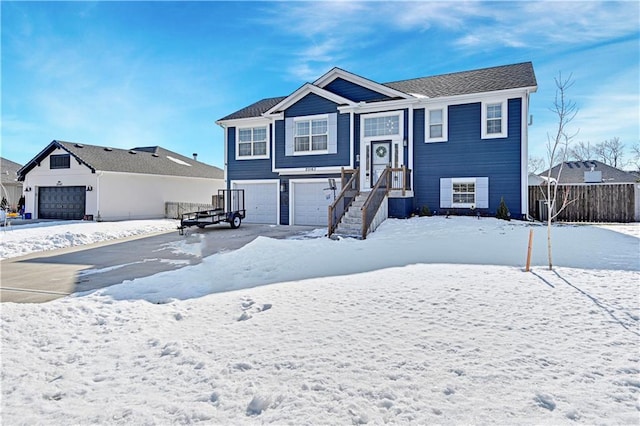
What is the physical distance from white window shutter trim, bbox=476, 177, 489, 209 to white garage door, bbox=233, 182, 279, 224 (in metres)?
9.66

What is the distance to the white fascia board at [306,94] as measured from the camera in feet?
56.8

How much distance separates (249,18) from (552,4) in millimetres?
9318

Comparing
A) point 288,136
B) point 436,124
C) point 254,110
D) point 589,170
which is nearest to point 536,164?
point 589,170

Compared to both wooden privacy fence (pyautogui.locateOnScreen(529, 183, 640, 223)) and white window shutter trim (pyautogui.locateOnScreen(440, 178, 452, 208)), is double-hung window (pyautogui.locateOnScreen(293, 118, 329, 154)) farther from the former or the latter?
Result: wooden privacy fence (pyautogui.locateOnScreen(529, 183, 640, 223))

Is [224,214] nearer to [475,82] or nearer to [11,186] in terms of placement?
[475,82]

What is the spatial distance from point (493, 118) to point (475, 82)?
2157 mm

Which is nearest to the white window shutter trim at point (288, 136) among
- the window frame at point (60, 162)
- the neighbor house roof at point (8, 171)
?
the window frame at point (60, 162)

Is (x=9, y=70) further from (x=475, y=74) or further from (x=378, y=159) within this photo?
(x=475, y=74)

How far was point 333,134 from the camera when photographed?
17.6m

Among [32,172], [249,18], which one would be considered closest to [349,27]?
[249,18]

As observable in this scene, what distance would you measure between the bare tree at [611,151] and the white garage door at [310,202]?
44.8 meters

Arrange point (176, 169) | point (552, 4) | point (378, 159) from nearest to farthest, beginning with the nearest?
point (552, 4)
point (378, 159)
point (176, 169)

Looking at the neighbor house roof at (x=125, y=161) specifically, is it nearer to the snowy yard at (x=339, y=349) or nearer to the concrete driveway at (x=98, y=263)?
the concrete driveway at (x=98, y=263)

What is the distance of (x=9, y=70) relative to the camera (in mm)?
14461
